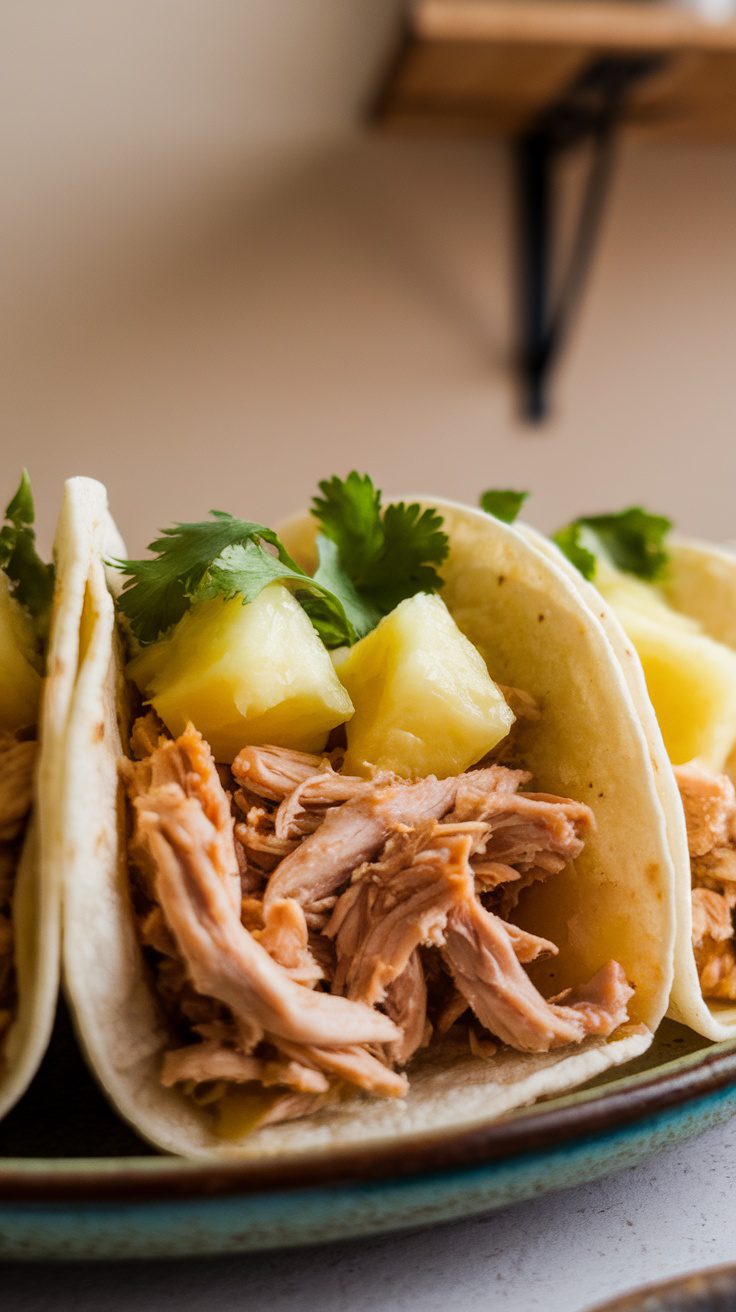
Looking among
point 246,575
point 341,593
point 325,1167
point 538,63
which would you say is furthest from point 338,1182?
point 538,63

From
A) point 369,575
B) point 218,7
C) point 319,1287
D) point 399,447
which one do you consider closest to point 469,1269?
point 319,1287

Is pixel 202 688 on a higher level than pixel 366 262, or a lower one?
lower

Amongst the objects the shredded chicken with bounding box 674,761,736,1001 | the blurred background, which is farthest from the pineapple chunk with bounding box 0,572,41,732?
the blurred background

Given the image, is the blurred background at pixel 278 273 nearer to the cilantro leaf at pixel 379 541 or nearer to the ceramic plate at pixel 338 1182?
the cilantro leaf at pixel 379 541

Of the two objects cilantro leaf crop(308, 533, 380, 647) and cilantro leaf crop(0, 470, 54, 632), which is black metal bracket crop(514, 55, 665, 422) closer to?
cilantro leaf crop(308, 533, 380, 647)

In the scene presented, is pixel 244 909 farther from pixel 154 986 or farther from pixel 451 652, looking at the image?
pixel 451 652

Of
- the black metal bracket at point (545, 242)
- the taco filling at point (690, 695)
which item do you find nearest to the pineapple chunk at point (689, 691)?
the taco filling at point (690, 695)
